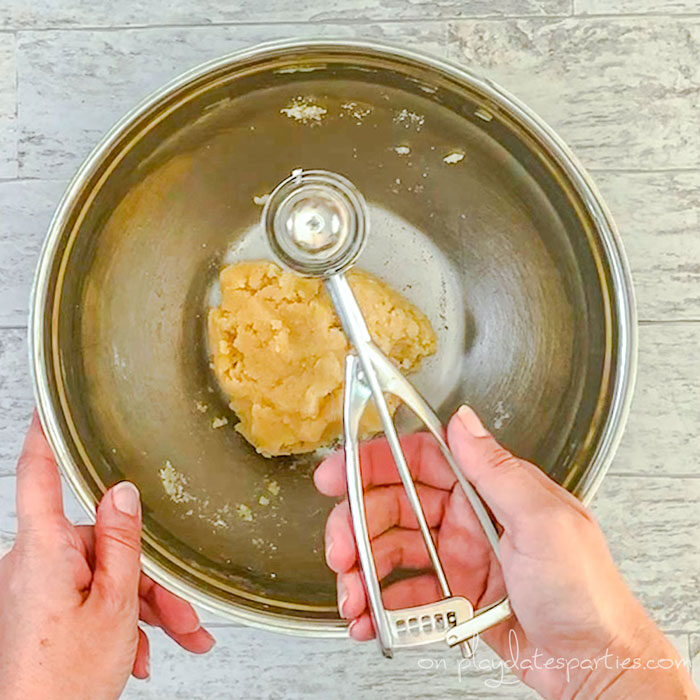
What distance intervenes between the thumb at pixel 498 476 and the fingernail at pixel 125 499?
0.24m

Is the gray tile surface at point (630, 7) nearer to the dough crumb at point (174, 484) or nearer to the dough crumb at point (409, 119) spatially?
the dough crumb at point (409, 119)

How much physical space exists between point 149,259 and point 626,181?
1.48ft

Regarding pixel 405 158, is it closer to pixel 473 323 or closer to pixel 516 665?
pixel 473 323

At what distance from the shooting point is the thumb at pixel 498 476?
605 mm

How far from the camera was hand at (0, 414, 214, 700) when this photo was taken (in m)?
0.61

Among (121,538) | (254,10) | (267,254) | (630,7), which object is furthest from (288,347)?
(630,7)

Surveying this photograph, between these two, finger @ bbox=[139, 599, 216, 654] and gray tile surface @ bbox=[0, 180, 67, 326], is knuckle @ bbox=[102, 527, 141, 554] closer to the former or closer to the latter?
finger @ bbox=[139, 599, 216, 654]

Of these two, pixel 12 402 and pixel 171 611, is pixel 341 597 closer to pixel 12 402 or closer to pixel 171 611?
pixel 171 611

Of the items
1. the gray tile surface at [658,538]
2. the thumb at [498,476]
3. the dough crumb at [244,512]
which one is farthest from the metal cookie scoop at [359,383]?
the gray tile surface at [658,538]

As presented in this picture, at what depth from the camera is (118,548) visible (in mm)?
632

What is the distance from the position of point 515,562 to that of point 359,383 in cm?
17

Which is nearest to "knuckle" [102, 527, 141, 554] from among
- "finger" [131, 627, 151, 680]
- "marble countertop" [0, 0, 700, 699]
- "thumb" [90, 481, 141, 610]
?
"thumb" [90, 481, 141, 610]

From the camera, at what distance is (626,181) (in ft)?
2.75

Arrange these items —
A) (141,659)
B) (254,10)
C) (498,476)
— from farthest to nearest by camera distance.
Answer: (254,10) → (141,659) → (498,476)
